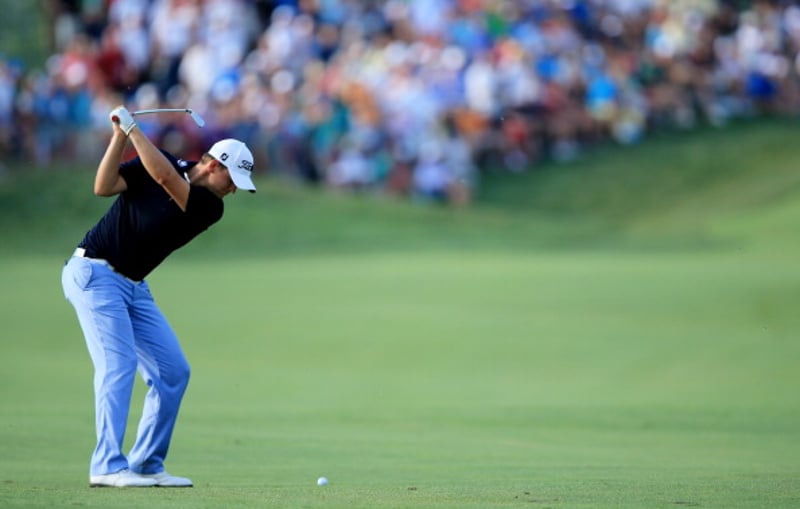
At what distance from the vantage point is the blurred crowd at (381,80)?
2423 cm

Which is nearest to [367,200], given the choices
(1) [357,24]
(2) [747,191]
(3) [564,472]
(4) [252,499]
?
(1) [357,24]

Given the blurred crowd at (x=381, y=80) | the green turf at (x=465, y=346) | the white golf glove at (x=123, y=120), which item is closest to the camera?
the white golf glove at (x=123, y=120)

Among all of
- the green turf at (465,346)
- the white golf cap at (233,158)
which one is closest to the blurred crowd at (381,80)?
the green turf at (465,346)

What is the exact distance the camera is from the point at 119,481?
7781mm

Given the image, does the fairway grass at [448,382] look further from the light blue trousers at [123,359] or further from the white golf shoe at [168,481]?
the light blue trousers at [123,359]

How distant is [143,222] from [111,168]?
35cm

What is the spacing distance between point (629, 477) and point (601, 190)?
18081 millimetres

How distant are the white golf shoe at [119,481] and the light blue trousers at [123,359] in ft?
0.09

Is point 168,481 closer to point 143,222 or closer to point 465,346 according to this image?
point 143,222

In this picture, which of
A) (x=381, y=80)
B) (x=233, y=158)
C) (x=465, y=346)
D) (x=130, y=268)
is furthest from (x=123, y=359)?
(x=381, y=80)

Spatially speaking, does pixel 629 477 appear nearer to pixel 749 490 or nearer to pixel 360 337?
pixel 749 490

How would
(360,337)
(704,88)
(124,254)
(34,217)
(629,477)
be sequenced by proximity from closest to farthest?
(124,254) < (629,477) < (360,337) < (34,217) < (704,88)

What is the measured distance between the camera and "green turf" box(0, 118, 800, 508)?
8.74 metres

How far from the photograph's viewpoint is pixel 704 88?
29.3 m
